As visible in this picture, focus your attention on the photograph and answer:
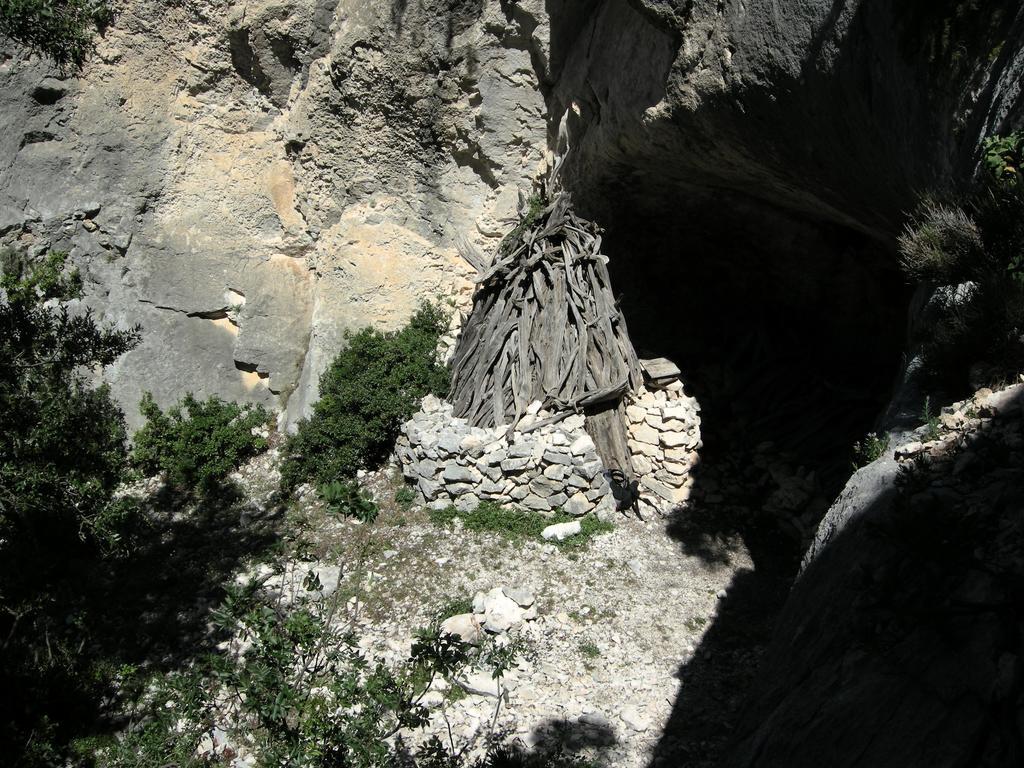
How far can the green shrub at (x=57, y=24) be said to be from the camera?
6.00 meters

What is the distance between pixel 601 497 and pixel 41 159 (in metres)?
7.24

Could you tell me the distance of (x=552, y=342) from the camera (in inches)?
311

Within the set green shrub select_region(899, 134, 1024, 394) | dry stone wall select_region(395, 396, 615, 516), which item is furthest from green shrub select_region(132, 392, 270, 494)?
green shrub select_region(899, 134, 1024, 394)

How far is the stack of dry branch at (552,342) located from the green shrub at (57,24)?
15.2ft

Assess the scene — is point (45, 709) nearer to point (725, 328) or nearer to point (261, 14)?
point (261, 14)

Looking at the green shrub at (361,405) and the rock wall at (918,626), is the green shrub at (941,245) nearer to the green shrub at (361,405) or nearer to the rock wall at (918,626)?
the rock wall at (918,626)

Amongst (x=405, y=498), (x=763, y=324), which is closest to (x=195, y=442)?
(x=405, y=498)

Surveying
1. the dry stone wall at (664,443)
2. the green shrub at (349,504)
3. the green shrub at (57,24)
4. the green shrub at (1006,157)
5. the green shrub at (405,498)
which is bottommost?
the green shrub at (405,498)

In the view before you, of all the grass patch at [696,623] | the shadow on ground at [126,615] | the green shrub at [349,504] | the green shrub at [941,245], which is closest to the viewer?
the green shrub at [349,504]

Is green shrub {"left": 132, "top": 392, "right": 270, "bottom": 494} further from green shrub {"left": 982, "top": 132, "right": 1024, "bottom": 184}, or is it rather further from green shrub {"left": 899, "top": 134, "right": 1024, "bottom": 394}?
green shrub {"left": 982, "top": 132, "right": 1024, "bottom": 184}

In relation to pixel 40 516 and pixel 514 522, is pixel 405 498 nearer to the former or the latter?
pixel 514 522

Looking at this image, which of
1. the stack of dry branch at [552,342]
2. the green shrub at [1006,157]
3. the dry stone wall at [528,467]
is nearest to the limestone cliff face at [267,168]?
the stack of dry branch at [552,342]

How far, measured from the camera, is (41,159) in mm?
8438

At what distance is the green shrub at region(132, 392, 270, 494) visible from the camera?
849cm
